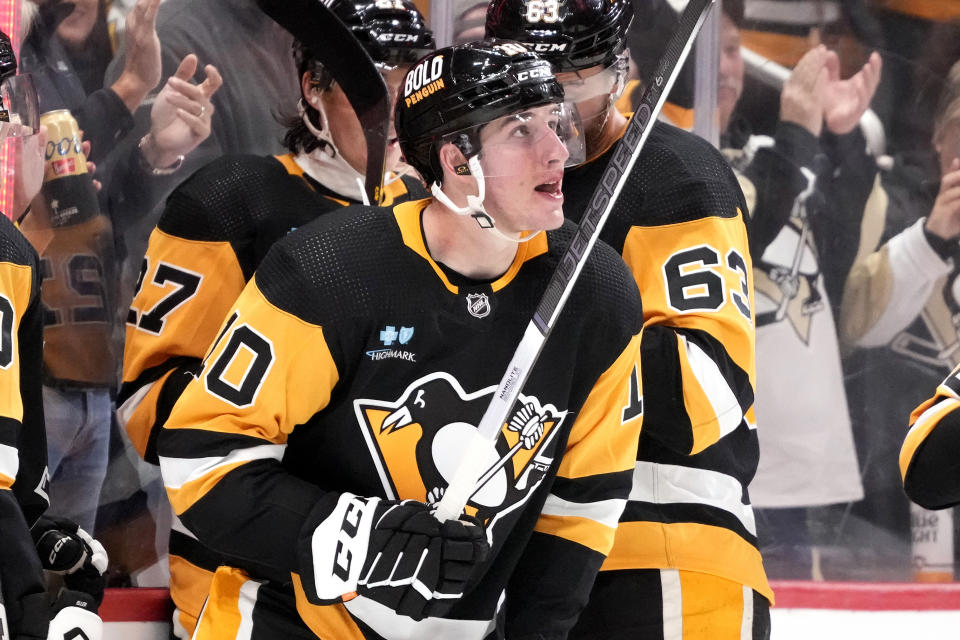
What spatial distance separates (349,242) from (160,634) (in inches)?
49.6

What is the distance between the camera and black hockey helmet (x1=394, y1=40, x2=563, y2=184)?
5.57 feet

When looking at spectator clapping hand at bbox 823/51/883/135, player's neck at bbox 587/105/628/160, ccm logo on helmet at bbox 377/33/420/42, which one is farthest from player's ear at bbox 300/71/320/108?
spectator clapping hand at bbox 823/51/883/135

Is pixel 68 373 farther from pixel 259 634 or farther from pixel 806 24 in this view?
pixel 806 24

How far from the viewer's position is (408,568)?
5.13 ft

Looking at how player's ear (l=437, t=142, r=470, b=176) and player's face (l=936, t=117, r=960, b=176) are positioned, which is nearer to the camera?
player's ear (l=437, t=142, r=470, b=176)

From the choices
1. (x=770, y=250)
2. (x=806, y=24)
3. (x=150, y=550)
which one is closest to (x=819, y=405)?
(x=770, y=250)

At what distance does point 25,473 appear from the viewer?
2037 millimetres

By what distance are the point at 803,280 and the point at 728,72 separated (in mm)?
587

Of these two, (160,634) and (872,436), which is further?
(872,436)

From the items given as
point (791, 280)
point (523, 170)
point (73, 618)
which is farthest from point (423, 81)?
point (791, 280)

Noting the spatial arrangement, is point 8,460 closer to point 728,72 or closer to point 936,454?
point 936,454

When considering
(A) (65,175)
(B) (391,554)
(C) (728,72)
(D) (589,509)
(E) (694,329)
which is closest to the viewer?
(B) (391,554)

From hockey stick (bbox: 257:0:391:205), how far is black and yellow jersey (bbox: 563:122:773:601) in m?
0.39

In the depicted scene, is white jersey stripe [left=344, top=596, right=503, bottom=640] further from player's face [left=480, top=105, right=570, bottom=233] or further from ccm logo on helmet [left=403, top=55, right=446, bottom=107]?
ccm logo on helmet [left=403, top=55, right=446, bottom=107]
